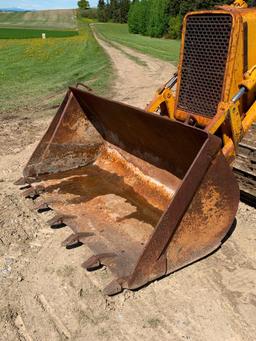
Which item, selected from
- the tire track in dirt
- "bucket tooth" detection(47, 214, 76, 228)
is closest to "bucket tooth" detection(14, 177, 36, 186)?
"bucket tooth" detection(47, 214, 76, 228)

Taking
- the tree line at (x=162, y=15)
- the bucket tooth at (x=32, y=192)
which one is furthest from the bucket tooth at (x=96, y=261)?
the tree line at (x=162, y=15)

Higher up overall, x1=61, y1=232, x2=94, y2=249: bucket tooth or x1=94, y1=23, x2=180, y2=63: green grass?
x1=61, y1=232, x2=94, y2=249: bucket tooth

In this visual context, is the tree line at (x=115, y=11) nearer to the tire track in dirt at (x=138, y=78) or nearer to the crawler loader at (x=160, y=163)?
the tire track in dirt at (x=138, y=78)

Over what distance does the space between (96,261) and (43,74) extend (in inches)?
500

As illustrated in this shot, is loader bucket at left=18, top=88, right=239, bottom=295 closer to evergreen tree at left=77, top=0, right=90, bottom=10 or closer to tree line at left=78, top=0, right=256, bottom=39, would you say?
tree line at left=78, top=0, right=256, bottom=39

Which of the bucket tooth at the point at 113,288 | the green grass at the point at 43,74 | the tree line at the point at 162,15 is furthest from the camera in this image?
the tree line at the point at 162,15

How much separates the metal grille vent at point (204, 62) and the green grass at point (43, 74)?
5860mm

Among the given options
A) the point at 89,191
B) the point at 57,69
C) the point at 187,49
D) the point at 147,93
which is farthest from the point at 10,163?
the point at 57,69

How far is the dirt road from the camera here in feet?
9.80

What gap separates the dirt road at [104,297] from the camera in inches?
118

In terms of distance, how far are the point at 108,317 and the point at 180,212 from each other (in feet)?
3.03

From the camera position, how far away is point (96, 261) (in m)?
3.47

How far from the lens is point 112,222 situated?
4.11 meters

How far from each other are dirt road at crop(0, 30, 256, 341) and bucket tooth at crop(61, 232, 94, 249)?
3.7 inches
